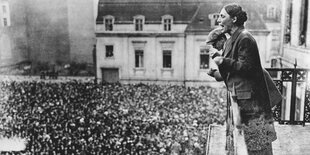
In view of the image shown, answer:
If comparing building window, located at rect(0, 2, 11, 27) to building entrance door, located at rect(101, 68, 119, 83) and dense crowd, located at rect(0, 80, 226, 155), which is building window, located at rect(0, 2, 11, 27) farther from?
building entrance door, located at rect(101, 68, 119, 83)

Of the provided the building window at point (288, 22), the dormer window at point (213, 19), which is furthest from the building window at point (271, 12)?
the building window at point (288, 22)

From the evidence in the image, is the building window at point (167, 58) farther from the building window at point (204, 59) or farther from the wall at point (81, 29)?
the wall at point (81, 29)

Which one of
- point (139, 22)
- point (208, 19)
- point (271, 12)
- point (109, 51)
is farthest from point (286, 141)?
point (109, 51)

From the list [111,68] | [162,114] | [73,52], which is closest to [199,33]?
[111,68]

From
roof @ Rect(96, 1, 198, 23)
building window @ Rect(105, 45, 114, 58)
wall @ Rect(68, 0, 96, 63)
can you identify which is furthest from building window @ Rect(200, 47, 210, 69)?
wall @ Rect(68, 0, 96, 63)

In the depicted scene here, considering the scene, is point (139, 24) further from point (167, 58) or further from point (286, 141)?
point (286, 141)
